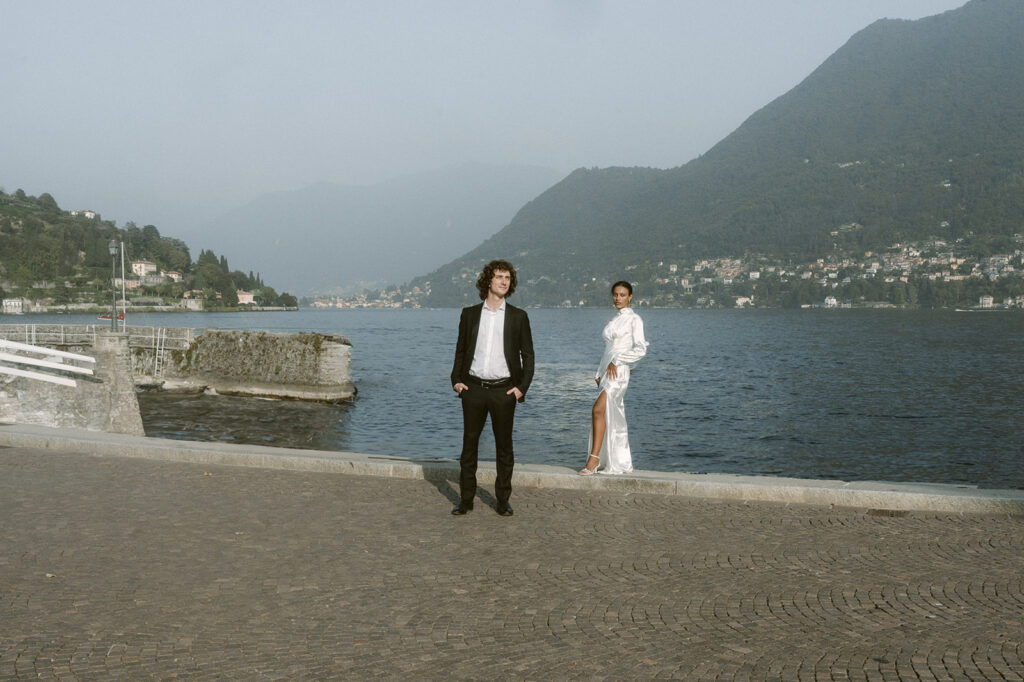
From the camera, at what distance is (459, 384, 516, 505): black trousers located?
714 centimetres

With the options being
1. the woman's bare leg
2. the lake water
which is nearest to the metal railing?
the lake water

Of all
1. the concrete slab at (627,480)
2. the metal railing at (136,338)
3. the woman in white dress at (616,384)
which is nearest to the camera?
the concrete slab at (627,480)

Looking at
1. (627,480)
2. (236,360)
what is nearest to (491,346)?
(627,480)

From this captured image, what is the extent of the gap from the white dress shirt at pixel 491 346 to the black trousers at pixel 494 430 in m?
0.15

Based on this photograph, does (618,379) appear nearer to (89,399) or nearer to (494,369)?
(494,369)

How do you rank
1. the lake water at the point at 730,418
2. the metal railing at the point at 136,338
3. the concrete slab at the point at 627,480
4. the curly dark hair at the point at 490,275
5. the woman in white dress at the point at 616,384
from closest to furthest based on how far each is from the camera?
the curly dark hair at the point at 490,275
the concrete slab at the point at 627,480
the woman in white dress at the point at 616,384
the lake water at the point at 730,418
the metal railing at the point at 136,338

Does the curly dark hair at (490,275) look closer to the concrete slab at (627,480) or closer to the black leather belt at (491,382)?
the black leather belt at (491,382)

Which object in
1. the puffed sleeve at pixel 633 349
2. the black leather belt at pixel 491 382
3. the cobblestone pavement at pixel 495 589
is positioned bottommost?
the cobblestone pavement at pixel 495 589

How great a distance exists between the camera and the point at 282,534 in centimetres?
645

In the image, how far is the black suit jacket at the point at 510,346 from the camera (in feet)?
23.4

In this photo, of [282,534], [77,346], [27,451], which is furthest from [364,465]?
A: [77,346]

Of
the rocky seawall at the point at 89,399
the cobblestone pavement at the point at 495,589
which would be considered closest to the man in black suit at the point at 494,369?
the cobblestone pavement at the point at 495,589

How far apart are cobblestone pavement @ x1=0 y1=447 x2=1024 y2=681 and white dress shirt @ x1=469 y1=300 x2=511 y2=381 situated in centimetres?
125

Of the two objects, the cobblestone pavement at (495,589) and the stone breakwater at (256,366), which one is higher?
the cobblestone pavement at (495,589)
